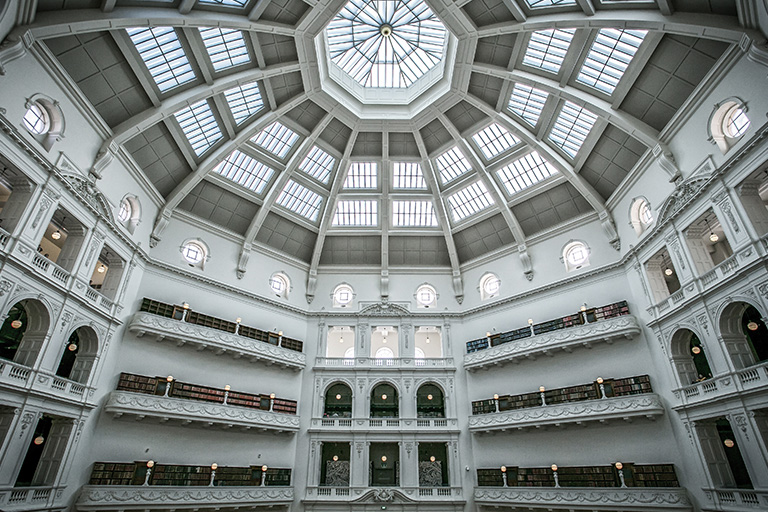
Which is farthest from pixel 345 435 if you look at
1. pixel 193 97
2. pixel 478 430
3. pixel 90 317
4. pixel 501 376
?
pixel 193 97

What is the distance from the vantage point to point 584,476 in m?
22.7

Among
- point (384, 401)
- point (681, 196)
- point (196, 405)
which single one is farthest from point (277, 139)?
point (681, 196)

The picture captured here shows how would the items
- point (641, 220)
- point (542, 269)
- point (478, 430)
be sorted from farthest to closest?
point (542, 269), point (478, 430), point (641, 220)

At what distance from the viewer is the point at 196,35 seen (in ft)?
70.2

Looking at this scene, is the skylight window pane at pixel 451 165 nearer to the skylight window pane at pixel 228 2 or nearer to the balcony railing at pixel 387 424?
the skylight window pane at pixel 228 2

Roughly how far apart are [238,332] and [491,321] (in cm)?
1694

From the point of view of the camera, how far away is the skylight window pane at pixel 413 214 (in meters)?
33.3

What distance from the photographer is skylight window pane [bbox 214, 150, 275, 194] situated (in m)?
28.6

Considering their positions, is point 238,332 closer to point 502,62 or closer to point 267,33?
point 267,33

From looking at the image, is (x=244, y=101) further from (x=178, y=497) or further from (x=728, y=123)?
(x=728, y=123)

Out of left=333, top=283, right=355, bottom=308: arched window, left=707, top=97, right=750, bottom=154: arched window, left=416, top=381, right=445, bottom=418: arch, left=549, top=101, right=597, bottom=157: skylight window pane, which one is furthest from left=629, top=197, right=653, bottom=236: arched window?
left=333, top=283, right=355, bottom=308: arched window

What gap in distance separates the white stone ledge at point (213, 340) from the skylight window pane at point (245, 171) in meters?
10.2

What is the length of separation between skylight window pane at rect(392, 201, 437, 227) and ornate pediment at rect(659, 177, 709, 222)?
1554 centimetres

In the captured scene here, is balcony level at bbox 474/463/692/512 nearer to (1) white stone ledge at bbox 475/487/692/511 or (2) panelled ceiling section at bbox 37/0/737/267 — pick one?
(1) white stone ledge at bbox 475/487/692/511
